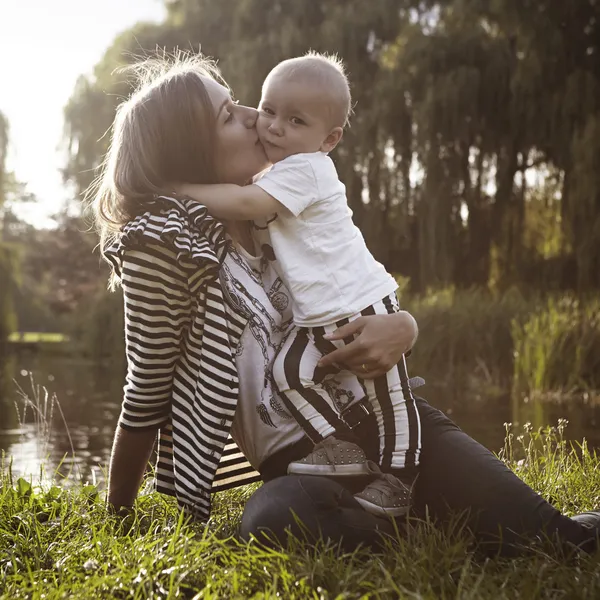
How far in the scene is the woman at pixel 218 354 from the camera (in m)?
1.68

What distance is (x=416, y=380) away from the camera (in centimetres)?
191

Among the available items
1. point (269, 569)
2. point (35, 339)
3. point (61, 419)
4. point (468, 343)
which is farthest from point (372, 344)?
point (35, 339)

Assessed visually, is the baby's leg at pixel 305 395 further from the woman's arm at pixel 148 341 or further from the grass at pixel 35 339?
the grass at pixel 35 339

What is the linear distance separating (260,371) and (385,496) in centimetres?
36

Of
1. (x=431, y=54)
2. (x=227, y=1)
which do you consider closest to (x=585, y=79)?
(x=431, y=54)

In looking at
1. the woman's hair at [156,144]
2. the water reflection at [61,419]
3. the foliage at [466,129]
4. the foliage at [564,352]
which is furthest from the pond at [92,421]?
the foliage at [466,129]

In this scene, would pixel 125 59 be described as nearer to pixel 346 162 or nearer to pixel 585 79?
pixel 346 162

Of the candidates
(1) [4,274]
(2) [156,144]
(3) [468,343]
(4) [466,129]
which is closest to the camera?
(2) [156,144]

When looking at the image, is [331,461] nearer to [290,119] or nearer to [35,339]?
[290,119]

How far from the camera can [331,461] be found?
169cm

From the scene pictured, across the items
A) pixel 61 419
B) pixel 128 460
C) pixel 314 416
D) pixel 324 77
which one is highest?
pixel 324 77

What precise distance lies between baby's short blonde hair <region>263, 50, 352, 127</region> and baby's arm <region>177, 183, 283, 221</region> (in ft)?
1.10

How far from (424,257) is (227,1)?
5594mm

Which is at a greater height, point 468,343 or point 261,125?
point 261,125
